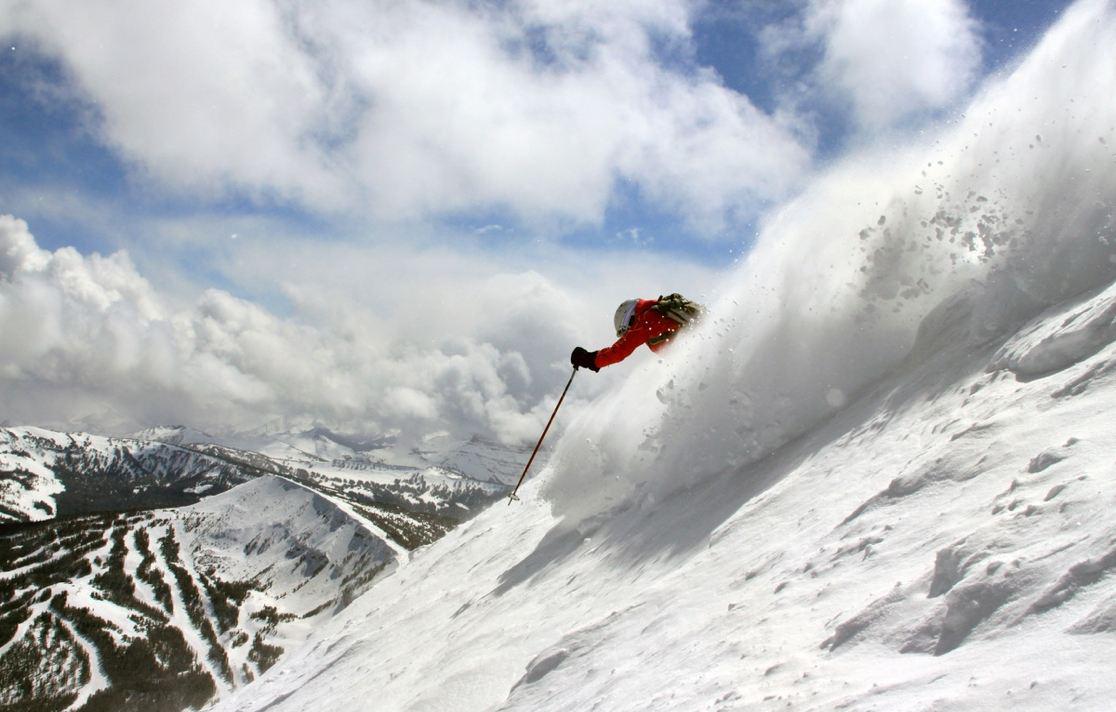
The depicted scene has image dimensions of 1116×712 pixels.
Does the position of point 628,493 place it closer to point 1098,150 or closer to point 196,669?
point 1098,150

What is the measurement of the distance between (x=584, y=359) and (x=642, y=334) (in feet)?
4.84

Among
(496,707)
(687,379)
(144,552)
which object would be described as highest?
(144,552)

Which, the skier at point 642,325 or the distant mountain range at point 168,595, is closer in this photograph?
the skier at point 642,325

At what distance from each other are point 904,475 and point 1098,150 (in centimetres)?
639

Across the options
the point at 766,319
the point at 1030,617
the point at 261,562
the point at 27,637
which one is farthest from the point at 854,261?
the point at 261,562

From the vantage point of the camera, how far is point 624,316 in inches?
587

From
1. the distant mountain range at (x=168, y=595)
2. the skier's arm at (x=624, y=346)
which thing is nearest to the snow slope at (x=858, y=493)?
the skier's arm at (x=624, y=346)

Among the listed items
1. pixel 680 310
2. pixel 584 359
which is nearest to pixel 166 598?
pixel 584 359

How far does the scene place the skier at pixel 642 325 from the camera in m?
14.1

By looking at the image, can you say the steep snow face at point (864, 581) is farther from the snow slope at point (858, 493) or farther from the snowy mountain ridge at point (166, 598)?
the snowy mountain ridge at point (166, 598)

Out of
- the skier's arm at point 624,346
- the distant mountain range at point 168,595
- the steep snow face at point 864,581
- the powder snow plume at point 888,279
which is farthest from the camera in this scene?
the distant mountain range at point 168,595

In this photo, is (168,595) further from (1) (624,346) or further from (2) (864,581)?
(2) (864,581)

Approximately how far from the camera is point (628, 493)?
14.5 m

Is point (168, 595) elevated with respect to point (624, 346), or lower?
elevated
